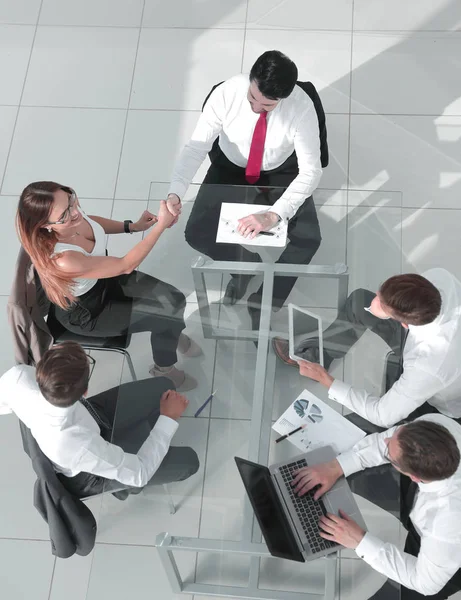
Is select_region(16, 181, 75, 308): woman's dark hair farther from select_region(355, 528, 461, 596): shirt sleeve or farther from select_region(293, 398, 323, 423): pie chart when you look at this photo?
select_region(355, 528, 461, 596): shirt sleeve

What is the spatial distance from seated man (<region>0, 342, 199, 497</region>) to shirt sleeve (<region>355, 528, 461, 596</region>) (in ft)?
2.06

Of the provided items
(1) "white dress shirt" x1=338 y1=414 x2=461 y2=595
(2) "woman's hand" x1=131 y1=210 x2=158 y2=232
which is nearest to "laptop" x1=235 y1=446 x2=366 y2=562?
(1) "white dress shirt" x1=338 y1=414 x2=461 y2=595

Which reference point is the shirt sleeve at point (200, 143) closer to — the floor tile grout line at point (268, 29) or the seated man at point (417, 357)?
the seated man at point (417, 357)

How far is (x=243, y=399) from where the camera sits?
2354 millimetres

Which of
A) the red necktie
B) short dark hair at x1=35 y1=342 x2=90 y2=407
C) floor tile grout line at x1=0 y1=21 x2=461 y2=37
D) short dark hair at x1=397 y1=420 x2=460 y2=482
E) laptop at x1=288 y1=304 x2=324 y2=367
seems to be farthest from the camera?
floor tile grout line at x1=0 y1=21 x2=461 y2=37

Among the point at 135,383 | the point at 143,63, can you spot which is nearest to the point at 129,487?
the point at 135,383

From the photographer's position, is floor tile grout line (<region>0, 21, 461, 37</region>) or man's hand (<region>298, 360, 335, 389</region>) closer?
man's hand (<region>298, 360, 335, 389</region>)

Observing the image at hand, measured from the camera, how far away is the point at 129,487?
2215 millimetres

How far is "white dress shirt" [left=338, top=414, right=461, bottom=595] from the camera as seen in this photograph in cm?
187

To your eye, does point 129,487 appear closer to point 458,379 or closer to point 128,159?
point 458,379

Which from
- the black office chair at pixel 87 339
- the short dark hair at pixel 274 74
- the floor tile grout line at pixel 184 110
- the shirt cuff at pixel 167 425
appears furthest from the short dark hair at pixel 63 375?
the floor tile grout line at pixel 184 110

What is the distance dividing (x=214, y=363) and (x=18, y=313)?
2.41ft

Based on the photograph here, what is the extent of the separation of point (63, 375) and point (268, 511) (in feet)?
2.58

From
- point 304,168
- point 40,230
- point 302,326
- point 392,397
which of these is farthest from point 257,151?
point 392,397
